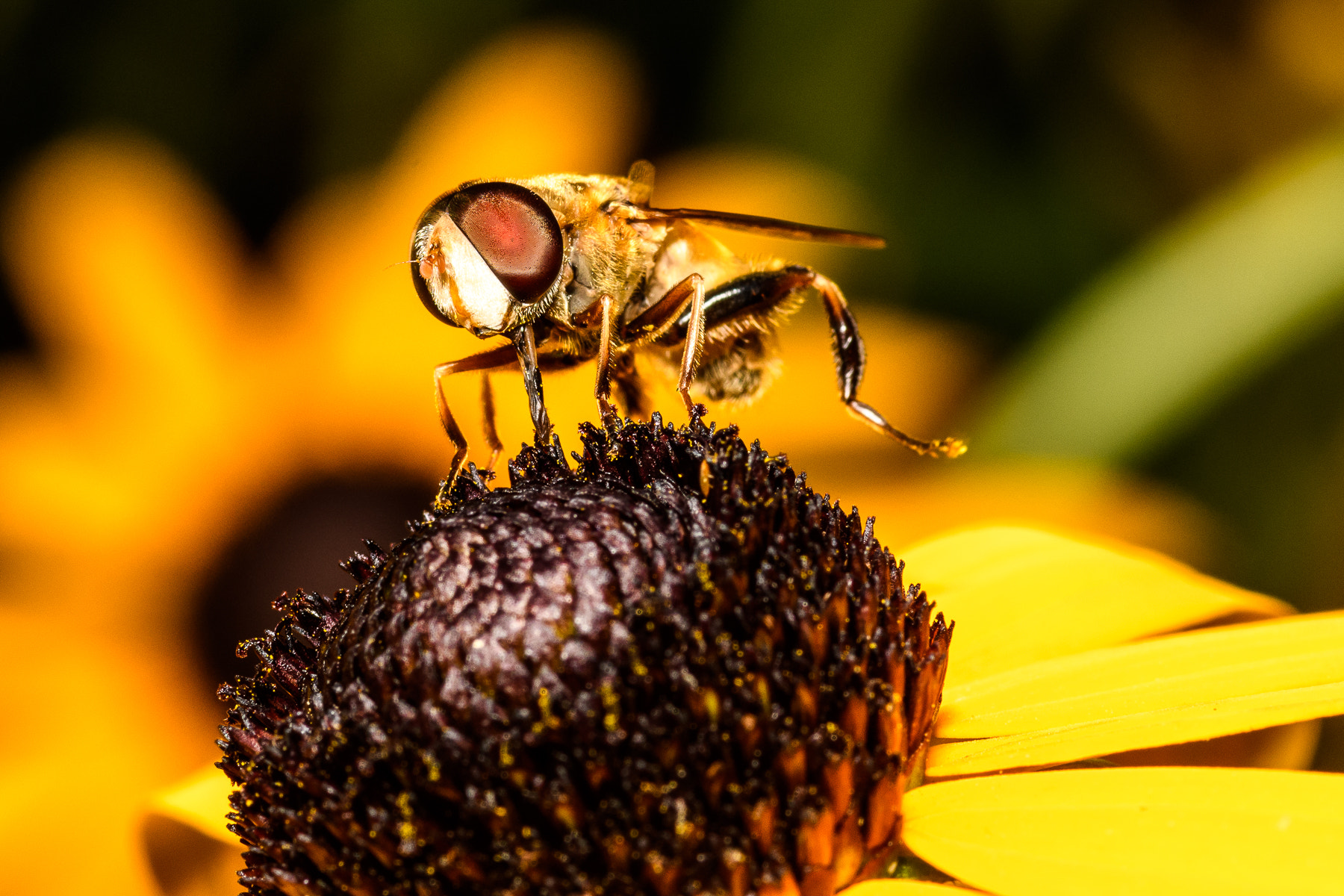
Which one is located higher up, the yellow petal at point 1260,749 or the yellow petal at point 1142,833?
the yellow petal at point 1260,749

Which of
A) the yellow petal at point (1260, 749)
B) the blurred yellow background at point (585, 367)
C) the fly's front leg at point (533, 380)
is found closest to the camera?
A: the fly's front leg at point (533, 380)

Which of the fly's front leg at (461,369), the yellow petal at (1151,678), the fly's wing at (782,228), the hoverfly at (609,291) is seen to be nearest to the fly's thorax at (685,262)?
the hoverfly at (609,291)

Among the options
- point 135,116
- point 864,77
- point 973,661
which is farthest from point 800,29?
point 973,661

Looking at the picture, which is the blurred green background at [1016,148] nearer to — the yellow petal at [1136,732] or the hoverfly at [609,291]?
the hoverfly at [609,291]

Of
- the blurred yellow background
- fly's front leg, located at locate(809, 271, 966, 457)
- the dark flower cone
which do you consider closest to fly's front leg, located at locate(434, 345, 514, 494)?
the dark flower cone

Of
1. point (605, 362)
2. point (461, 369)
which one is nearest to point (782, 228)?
point (605, 362)

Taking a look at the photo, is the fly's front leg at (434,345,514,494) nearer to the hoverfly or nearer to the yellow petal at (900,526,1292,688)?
the hoverfly
